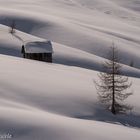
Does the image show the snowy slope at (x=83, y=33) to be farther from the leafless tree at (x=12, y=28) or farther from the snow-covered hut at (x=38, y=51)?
the snow-covered hut at (x=38, y=51)

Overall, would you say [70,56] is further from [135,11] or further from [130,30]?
[135,11]

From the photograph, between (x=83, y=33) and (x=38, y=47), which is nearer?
(x=38, y=47)

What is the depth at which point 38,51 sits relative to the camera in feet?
131

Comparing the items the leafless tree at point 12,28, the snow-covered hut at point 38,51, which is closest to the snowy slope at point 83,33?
the leafless tree at point 12,28

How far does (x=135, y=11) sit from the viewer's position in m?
122

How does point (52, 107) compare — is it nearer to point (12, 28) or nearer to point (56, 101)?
point (56, 101)

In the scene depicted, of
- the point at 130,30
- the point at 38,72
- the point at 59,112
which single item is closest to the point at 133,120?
the point at 59,112

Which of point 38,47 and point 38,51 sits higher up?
point 38,47

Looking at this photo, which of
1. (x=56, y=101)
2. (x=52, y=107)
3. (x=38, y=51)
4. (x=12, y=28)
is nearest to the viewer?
(x=52, y=107)

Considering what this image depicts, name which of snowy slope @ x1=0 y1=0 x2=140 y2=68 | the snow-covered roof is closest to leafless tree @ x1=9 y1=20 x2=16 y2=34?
snowy slope @ x1=0 y1=0 x2=140 y2=68

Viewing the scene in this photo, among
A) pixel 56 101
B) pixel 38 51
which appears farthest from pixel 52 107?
pixel 38 51

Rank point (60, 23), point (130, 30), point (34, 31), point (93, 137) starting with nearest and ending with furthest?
point (93, 137) → point (34, 31) → point (60, 23) → point (130, 30)

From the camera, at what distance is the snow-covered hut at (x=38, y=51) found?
1570 inches

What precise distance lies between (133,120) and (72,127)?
21.7 feet
